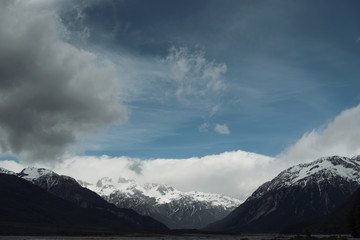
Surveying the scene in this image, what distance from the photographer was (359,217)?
545 ft

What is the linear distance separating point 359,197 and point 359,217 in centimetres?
3580

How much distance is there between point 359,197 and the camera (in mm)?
199125

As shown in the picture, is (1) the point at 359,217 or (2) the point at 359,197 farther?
(2) the point at 359,197

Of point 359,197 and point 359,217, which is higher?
point 359,197
